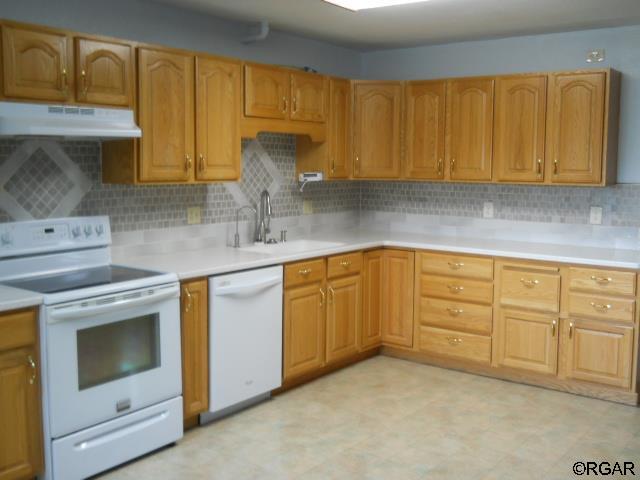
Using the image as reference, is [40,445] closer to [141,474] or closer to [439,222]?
[141,474]

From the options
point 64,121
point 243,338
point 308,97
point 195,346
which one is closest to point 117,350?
point 195,346

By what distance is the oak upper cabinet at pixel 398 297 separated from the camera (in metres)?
4.91

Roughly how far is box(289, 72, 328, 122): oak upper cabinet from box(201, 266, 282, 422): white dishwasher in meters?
1.22

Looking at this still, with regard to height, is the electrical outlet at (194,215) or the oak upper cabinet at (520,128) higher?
the oak upper cabinet at (520,128)

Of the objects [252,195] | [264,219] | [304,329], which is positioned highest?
[252,195]

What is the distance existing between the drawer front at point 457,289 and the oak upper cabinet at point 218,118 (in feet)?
5.22

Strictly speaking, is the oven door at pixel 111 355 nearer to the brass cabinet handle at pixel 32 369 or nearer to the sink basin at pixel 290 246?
the brass cabinet handle at pixel 32 369

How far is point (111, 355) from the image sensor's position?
3.17m

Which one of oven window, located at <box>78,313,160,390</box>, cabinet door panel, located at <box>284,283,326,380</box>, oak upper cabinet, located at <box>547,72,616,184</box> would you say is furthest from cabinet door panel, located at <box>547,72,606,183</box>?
oven window, located at <box>78,313,160,390</box>

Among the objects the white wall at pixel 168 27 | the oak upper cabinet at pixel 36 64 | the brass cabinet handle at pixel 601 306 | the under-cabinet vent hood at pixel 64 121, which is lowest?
the brass cabinet handle at pixel 601 306

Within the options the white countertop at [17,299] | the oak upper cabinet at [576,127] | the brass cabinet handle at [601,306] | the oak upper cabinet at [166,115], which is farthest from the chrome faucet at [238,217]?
the brass cabinet handle at [601,306]

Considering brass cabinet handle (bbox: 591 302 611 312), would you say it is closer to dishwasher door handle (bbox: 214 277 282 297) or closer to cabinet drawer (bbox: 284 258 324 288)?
cabinet drawer (bbox: 284 258 324 288)

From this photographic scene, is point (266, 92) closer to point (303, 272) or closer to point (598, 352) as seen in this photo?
point (303, 272)

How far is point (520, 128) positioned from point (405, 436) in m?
2.26
